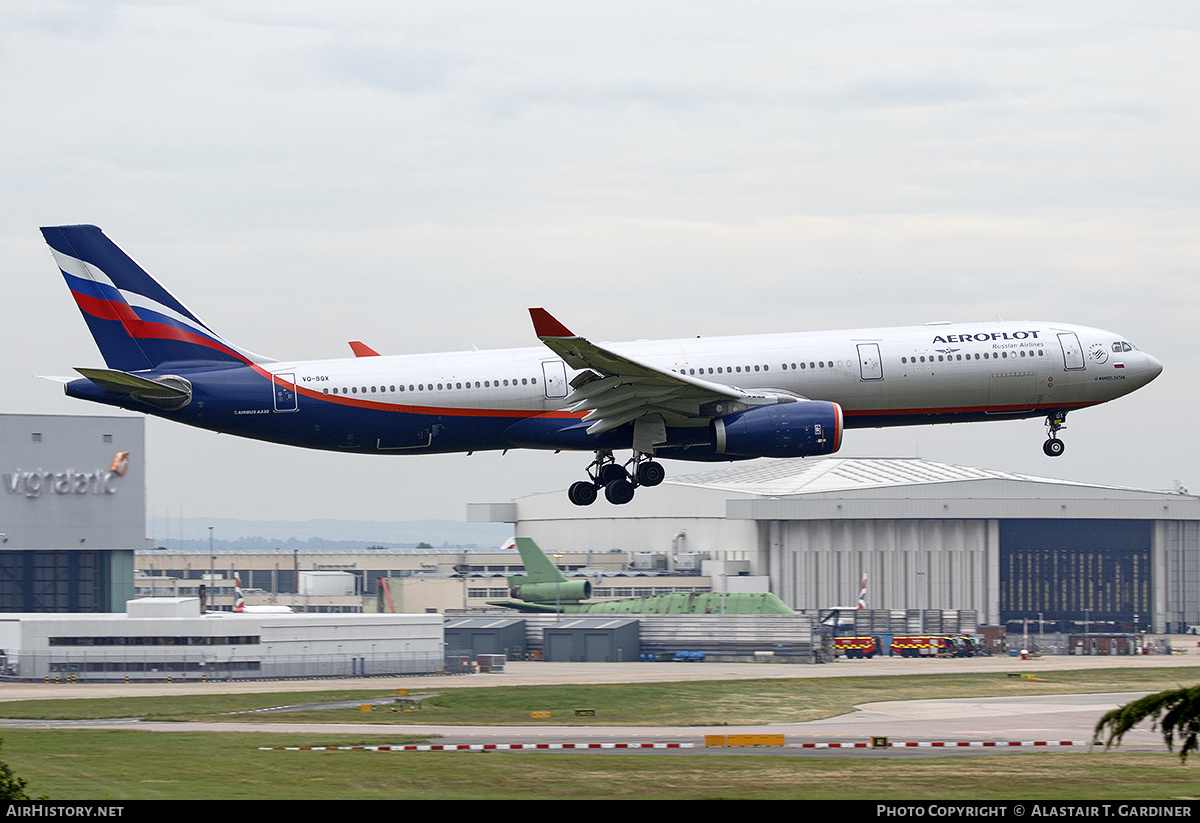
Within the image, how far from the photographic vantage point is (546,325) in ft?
145

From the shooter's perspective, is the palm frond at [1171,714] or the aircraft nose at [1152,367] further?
the aircraft nose at [1152,367]

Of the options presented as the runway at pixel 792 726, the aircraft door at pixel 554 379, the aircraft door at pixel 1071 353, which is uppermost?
the aircraft door at pixel 1071 353

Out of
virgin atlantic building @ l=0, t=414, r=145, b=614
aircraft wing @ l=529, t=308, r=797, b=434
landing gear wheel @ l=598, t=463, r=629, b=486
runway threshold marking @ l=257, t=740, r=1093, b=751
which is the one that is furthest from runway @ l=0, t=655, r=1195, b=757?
virgin atlantic building @ l=0, t=414, r=145, b=614

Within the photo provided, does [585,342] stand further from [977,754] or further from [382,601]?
[382,601]

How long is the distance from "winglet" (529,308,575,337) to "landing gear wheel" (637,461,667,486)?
6777 millimetres

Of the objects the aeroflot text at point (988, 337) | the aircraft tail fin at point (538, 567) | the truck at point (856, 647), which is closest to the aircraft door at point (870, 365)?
the aeroflot text at point (988, 337)

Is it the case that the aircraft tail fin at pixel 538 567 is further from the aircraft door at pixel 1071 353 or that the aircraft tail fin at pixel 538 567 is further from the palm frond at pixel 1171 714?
the palm frond at pixel 1171 714

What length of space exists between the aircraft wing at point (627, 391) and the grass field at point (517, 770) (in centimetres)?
1160

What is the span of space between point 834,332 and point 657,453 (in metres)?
7.27

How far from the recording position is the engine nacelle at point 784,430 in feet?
154

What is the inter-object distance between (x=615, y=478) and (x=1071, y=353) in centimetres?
1617

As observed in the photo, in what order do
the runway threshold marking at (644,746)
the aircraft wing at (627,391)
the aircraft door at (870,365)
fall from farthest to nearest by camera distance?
1. the runway threshold marking at (644,746)
2. the aircraft door at (870,365)
3. the aircraft wing at (627,391)

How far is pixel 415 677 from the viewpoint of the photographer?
94.8 metres

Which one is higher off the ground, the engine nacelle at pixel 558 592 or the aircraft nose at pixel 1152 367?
the aircraft nose at pixel 1152 367
